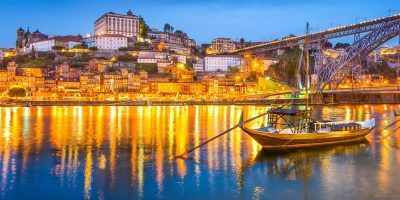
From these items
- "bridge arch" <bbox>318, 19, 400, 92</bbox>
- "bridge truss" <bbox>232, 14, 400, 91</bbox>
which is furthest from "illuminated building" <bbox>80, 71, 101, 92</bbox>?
"bridge arch" <bbox>318, 19, 400, 92</bbox>

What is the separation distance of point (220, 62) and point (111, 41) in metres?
17.5

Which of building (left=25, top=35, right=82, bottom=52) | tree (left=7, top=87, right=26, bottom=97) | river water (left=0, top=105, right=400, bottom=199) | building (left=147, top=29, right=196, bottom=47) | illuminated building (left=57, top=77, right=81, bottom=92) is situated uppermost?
building (left=147, top=29, right=196, bottom=47)

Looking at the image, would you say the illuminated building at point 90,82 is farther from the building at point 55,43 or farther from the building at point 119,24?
the building at point 119,24

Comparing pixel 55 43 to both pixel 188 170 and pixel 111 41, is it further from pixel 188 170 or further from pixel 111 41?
pixel 188 170

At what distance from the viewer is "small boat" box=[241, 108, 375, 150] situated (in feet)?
56.6

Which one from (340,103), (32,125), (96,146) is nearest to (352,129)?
(96,146)

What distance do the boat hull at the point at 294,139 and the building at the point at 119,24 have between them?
6791 cm

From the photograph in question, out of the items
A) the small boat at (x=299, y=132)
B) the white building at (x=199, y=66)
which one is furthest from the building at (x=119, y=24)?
the small boat at (x=299, y=132)

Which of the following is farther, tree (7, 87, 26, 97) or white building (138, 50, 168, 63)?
white building (138, 50, 168, 63)

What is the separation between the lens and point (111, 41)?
260 feet

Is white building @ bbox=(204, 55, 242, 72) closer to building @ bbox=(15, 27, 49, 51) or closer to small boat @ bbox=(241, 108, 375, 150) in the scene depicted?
building @ bbox=(15, 27, 49, 51)

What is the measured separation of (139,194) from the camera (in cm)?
1149

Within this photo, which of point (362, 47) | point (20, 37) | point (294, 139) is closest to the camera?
point (294, 139)

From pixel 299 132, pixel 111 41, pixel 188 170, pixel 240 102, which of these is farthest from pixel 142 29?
pixel 188 170
